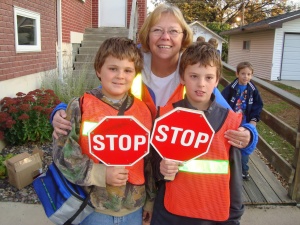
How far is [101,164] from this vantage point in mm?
1602

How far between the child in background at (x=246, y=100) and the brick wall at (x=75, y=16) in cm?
571

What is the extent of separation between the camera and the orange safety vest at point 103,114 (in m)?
1.61

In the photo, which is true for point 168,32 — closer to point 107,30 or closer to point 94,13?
point 107,30

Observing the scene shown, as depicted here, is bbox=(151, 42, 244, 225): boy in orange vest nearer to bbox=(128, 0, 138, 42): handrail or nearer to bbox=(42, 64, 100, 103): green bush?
bbox=(42, 64, 100, 103): green bush

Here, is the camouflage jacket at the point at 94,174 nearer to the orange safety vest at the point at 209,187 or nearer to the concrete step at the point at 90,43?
the orange safety vest at the point at 209,187

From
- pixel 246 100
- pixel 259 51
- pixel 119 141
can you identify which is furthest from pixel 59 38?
pixel 259 51

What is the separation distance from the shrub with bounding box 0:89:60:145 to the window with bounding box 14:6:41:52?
126 centimetres

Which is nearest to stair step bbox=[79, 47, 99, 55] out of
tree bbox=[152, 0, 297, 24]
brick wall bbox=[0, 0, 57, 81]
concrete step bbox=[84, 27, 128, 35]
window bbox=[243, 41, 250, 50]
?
concrete step bbox=[84, 27, 128, 35]

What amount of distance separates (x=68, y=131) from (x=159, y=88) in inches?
28.3

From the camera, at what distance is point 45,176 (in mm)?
1691

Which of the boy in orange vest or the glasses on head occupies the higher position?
the glasses on head

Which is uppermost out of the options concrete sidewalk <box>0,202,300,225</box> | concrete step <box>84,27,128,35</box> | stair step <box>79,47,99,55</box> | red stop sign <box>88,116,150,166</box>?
concrete step <box>84,27,128,35</box>

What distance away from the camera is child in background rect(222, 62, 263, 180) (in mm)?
3975

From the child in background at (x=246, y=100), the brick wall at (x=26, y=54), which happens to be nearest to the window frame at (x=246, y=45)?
the brick wall at (x=26, y=54)
